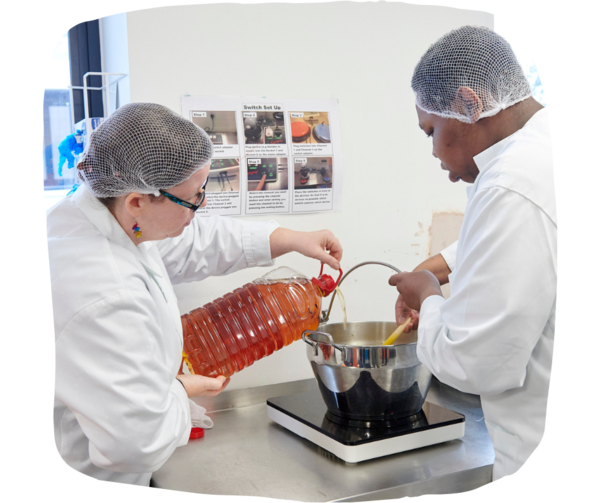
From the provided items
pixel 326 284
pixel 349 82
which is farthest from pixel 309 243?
pixel 349 82

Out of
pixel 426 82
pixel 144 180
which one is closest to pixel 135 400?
pixel 144 180

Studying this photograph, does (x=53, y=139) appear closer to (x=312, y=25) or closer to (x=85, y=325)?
(x=85, y=325)

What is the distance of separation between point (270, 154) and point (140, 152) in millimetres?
288

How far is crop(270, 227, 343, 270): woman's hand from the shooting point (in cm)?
112

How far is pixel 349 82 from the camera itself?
1063 mm

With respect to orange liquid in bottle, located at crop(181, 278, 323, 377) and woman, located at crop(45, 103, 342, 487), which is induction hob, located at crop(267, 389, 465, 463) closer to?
orange liquid in bottle, located at crop(181, 278, 323, 377)

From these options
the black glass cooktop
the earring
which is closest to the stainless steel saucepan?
the black glass cooktop

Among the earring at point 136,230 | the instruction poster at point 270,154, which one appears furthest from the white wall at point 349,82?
the earring at point 136,230

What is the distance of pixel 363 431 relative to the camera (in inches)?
41.4

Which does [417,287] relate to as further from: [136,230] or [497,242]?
[136,230]

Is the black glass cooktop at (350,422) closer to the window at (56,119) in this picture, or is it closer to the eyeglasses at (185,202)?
the eyeglasses at (185,202)

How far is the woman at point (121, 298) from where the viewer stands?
2.50 ft

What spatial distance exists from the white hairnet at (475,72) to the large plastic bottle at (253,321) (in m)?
0.48

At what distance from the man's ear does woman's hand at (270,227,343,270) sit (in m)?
0.39
